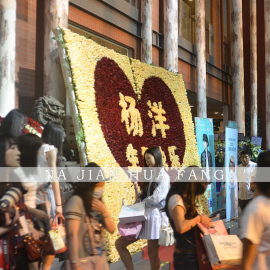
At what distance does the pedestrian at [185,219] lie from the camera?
10.2ft

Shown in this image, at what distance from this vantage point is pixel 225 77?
55.1ft

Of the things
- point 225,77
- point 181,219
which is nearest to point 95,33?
point 181,219

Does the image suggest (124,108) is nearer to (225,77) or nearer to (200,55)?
(200,55)

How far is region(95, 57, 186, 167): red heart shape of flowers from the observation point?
591cm

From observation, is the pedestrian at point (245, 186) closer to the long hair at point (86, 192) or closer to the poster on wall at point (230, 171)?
the poster on wall at point (230, 171)

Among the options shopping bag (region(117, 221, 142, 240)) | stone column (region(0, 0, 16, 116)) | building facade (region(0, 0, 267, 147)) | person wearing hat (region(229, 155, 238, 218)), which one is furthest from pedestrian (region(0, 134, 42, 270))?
person wearing hat (region(229, 155, 238, 218))

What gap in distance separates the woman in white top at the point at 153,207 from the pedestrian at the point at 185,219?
3.89 ft

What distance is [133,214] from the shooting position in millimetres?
4359

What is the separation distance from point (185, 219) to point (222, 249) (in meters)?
0.35

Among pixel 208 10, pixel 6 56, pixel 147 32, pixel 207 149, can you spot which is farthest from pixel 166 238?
pixel 208 10

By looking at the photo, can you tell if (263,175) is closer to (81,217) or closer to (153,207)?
(81,217)

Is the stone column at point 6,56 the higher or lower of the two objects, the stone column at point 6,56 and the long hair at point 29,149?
the higher

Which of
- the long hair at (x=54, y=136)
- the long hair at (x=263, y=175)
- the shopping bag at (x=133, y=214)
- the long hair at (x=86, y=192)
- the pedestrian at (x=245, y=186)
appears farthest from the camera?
the pedestrian at (x=245, y=186)

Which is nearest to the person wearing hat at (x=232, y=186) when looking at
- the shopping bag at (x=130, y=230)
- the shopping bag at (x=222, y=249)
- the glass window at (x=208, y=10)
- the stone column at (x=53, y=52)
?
the stone column at (x=53, y=52)
